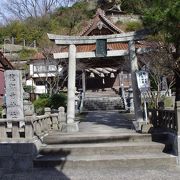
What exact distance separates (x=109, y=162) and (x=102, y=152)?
712mm

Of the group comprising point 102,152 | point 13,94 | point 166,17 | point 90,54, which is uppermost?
point 166,17

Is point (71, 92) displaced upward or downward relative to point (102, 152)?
upward

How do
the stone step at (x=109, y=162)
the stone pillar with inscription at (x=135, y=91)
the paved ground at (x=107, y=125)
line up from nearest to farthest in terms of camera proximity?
the stone step at (x=109, y=162) < the paved ground at (x=107, y=125) < the stone pillar with inscription at (x=135, y=91)

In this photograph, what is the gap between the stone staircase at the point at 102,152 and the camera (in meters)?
8.98

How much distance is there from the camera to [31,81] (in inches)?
1842

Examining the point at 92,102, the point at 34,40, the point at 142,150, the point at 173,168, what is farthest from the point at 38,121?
the point at 34,40

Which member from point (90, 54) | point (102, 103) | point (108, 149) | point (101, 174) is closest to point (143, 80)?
point (90, 54)

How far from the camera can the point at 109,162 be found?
9031 millimetres

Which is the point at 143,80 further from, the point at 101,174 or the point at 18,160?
the point at 18,160

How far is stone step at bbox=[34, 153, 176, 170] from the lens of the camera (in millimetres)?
8943

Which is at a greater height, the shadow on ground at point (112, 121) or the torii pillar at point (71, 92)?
the torii pillar at point (71, 92)

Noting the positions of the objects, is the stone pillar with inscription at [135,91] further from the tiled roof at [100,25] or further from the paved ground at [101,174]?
the tiled roof at [100,25]

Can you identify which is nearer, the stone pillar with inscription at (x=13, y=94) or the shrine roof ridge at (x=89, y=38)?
the stone pillar with inscription at (x=13, y=94)

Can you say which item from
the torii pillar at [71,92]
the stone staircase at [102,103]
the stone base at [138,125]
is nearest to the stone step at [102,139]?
the stone base at [138,125]
